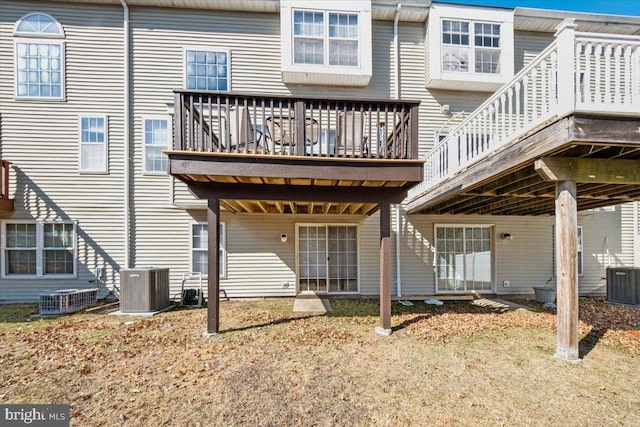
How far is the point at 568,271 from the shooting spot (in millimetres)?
3973

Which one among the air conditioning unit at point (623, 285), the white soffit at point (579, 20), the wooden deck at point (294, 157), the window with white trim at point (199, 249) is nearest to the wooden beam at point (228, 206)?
the window with white trim at point (199, 249)

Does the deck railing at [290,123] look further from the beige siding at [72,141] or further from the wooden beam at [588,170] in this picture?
the beige siding at [72,141]

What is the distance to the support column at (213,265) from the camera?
192 inches

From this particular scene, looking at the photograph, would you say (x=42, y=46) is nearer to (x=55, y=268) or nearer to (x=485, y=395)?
(x=55, y=268)

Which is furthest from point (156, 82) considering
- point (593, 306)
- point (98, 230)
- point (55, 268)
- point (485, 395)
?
point (593, 306)

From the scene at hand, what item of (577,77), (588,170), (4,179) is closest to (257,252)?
(4,179)

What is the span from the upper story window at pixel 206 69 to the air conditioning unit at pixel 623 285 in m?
11.4

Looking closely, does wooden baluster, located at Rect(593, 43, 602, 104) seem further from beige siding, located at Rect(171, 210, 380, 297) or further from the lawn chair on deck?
beige siding, located at Rect(171, 210, 380, 297)

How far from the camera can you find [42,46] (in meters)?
7.79

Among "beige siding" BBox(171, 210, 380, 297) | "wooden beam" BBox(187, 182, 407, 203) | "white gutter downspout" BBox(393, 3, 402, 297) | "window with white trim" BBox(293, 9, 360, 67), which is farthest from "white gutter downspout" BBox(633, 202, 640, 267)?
"window with white trim" BBox(293, 9, 360, 67)

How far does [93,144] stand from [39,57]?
2.59 metres

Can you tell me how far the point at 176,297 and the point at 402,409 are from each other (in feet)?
21.6

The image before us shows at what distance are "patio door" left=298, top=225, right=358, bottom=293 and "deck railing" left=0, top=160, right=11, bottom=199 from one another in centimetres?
720

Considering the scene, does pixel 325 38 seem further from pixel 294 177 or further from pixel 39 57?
pixel 39 57
